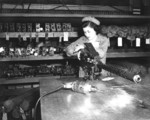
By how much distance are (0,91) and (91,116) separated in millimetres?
2648

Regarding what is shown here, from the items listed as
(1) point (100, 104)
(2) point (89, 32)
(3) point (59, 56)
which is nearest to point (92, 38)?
(2) point (89, 32)

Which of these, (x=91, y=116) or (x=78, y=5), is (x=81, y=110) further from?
(x=78, y=5)

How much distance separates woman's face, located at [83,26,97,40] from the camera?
2795 mm

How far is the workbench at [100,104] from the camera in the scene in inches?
47.6

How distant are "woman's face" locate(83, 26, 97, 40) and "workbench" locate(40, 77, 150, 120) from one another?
3.56 ft

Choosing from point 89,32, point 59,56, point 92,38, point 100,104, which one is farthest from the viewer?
point 59,56

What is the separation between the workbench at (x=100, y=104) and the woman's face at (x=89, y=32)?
109cm

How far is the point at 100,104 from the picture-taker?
4.67 ft

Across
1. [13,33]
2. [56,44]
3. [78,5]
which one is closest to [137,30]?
[78,5]

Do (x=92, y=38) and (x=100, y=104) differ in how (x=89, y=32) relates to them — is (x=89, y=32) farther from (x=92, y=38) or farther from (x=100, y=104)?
(x=100, y=104)

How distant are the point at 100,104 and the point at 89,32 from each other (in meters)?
1.57

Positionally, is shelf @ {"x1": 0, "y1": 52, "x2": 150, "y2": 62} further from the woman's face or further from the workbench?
the workbench

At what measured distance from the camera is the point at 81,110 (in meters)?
1.31

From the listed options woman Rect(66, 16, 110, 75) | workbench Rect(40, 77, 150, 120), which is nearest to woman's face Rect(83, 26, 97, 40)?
woman Rect(66, 16, 110, 75)
